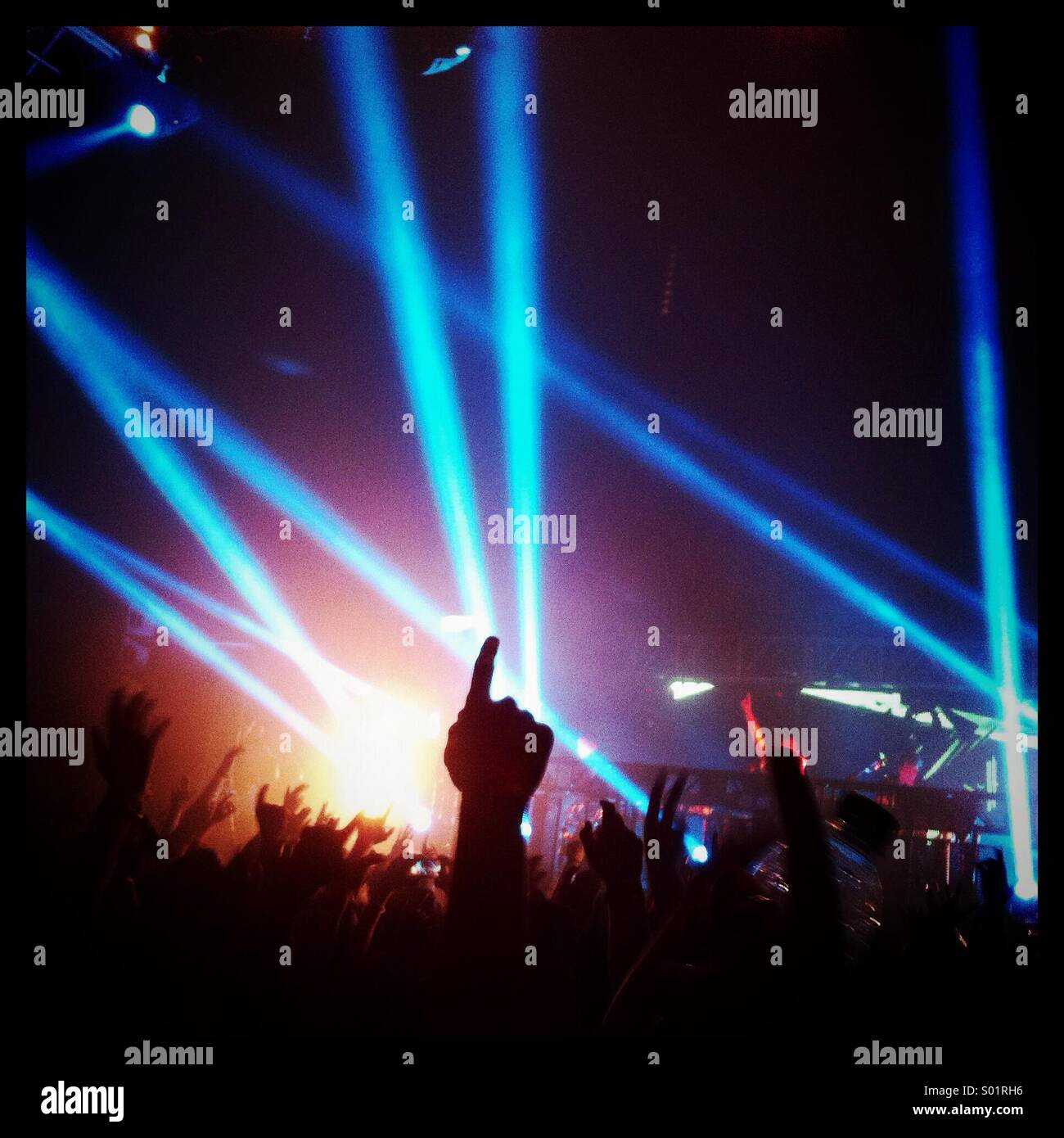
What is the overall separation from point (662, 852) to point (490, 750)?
0.96 meters

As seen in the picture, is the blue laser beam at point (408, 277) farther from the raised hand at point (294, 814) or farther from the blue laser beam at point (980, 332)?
the blue laser beam at point (980, 332)

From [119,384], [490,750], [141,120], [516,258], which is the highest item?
[141,120]

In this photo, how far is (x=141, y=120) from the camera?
3771 millimetres

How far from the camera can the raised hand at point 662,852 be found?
288 cm

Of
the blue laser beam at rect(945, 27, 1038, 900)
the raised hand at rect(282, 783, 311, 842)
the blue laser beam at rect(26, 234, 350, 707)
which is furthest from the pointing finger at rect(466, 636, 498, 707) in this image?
the blue laser beam at rect(945, 27, 1038, 900)

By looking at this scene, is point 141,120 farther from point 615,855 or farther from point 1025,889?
point 1025,889

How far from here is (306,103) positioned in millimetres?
3803

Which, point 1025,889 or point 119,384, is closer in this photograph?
point 119,384

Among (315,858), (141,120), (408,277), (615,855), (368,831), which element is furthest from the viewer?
(408,277)

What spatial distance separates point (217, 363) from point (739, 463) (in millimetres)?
2784

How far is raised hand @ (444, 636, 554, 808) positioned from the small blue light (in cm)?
334

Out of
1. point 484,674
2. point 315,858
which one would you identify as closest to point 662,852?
point 484,674
